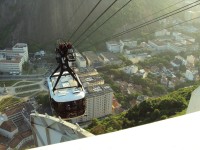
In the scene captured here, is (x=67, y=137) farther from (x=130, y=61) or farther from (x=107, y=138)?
(x=130, y=61)

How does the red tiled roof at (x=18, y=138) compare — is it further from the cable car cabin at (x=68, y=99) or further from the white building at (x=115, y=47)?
the white building at (x=115, y=47)

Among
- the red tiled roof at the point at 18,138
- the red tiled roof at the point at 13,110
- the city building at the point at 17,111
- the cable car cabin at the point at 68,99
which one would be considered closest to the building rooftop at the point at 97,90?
the city building at the point at 17,111

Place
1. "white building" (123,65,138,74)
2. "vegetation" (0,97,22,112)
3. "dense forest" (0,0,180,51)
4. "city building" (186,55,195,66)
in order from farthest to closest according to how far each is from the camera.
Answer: "dense forest" (0,0,180,51), "city building" (186,55,195,66), "white building" (123,65,138,74), "vegetation" (0,97,22,112)

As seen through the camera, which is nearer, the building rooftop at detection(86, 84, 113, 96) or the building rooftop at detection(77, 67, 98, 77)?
the building rooftop at detection(86, 84, 113, 96)

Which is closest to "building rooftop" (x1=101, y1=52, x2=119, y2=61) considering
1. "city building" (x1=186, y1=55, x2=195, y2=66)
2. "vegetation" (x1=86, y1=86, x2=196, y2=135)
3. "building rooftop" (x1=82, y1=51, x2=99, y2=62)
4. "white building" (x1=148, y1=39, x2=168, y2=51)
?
"building rooftop" (x1=82, y1=51, x2=99, y2=62)

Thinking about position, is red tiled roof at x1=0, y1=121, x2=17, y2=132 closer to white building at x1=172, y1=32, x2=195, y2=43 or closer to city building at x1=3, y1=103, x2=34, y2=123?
city building at x1=3, y1=103, x2=34, y2=123

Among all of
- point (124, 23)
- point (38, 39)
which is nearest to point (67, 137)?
point (38, 39)
